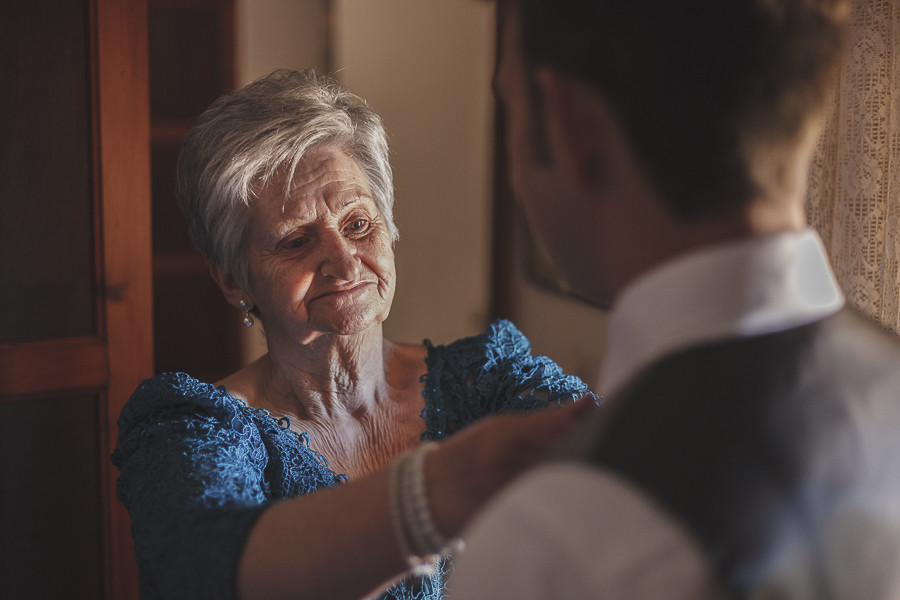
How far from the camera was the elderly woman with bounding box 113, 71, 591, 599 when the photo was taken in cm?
100

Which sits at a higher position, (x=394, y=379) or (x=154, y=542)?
(x=154, y=542)

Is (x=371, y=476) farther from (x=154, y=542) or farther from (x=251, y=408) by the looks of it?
(x=251, y=408)

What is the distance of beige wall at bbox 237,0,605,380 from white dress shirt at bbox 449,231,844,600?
234 cm

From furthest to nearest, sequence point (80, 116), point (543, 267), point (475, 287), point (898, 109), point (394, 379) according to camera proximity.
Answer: point (475, 287), point (543, 267), point (80, 116), point (394, 379), point (898, 109)

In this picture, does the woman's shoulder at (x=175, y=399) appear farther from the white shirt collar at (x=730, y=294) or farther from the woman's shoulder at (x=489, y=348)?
the white shirt collar at (x=730, y=294)

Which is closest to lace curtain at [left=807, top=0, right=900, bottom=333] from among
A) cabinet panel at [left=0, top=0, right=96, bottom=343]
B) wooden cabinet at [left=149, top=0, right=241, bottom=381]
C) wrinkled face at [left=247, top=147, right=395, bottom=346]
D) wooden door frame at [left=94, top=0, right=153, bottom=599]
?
wrinkled face at [left=247, top=147, right=395, bottom=346]

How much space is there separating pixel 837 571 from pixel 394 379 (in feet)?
3.72

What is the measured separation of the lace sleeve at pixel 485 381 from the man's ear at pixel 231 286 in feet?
1.20

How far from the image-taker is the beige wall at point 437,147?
9.87 ft

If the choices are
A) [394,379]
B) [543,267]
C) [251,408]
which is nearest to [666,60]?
[251,408]

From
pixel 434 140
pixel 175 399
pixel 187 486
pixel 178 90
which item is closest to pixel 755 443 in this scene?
pixel 187 486

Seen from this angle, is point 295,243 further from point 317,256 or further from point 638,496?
point 638,496

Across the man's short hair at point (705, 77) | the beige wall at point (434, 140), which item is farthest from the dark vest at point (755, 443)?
the beige wall at point (434, 140)

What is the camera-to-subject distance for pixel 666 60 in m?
0.52
